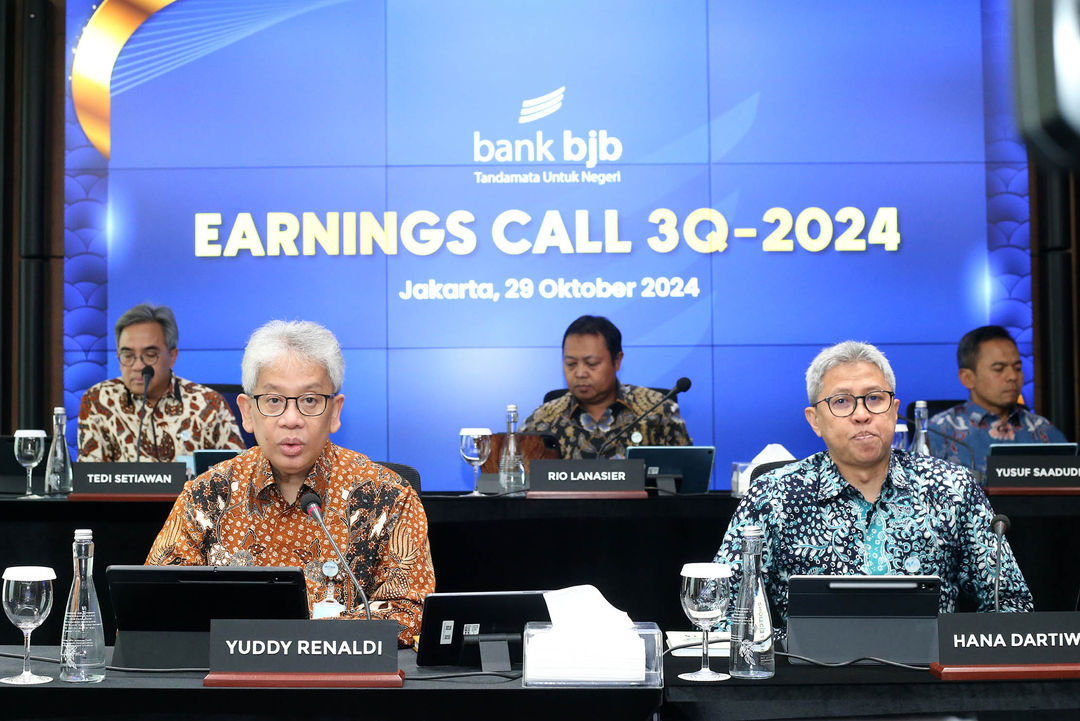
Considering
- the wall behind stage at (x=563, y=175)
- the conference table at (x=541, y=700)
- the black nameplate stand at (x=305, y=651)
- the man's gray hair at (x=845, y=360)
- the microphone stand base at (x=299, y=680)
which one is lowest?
the conference table at (x=541, y=700)

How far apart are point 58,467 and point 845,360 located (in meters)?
2.35

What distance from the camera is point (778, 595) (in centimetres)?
229

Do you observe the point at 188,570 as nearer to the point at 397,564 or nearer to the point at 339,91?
the point at 397,564

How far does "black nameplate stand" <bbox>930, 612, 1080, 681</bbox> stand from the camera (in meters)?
1.63

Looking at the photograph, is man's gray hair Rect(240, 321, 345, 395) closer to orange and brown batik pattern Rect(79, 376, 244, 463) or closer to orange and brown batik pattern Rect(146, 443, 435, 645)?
orange and brown batik pattern Rect(146, 443, 435, 645)

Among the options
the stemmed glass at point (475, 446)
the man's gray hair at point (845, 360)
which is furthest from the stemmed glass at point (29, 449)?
the man's gray hair at point (845, 360)

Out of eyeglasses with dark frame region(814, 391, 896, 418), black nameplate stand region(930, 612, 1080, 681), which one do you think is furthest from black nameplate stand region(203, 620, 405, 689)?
eyeglasses with dark frame region(814, 391, 896, 418)

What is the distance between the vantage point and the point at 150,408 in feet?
14.4

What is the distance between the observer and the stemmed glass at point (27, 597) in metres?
1.63

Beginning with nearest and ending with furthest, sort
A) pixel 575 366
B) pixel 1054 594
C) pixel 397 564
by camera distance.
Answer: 1. pixel 397 564
2. pixel 1054 594
3. pixel 575 366

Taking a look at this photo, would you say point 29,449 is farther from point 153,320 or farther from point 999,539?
point 999,539

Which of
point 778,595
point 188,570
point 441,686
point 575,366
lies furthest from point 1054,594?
point 188,570

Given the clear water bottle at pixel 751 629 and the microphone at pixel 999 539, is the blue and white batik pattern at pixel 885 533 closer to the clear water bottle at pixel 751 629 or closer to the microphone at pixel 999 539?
the microphone at pixel 999 539

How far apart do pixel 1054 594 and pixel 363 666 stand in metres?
2.46
